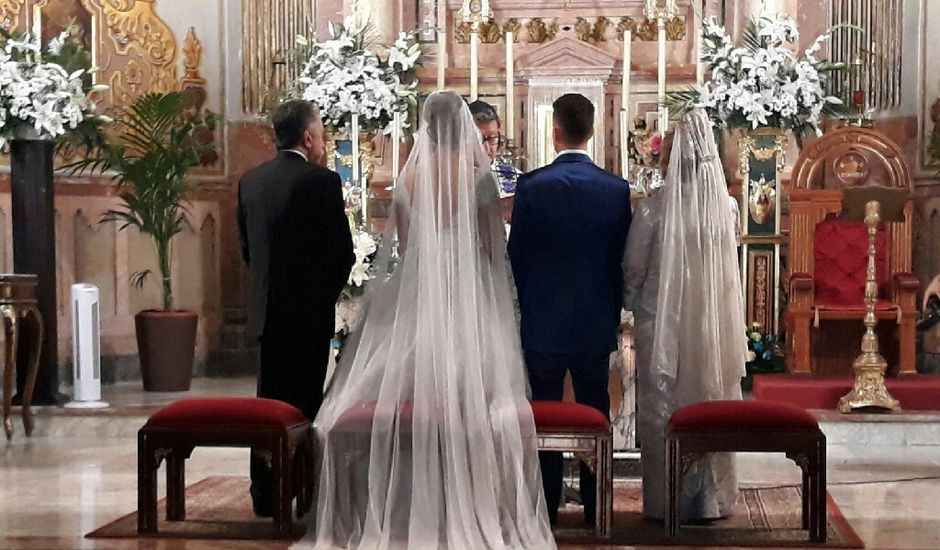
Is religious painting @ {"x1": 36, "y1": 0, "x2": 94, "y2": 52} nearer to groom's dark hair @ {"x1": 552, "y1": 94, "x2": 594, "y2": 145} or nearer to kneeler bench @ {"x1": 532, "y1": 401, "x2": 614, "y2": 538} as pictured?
groom's dark hair @ {"x1": 552, "y1": 94, "x2": 594, "y2": 145}

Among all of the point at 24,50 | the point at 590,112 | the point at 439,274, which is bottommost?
the point at 439,274

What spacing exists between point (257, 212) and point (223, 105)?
18.1ft

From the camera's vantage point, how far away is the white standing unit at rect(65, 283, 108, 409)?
9.40m

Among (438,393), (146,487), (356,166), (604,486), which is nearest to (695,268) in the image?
(604,486)

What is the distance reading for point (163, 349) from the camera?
401 inches

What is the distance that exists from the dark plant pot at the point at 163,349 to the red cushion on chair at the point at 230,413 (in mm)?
4214

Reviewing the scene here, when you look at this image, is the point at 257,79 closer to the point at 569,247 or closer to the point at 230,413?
the point at 230,413

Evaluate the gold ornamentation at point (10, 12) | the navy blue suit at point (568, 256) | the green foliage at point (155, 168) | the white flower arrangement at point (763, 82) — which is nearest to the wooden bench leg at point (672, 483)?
the navy blue suit at point (568, 256)

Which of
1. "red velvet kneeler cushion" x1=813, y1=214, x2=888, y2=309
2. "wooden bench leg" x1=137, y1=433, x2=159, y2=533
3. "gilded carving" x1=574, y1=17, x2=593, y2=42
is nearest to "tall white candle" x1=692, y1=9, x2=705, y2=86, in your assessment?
"gilded carving" x1=574, y1=17, x2=593, y2=42

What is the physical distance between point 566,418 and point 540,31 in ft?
20.2

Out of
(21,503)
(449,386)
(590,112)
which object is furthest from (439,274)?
(21,503)

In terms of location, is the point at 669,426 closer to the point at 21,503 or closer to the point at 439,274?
the point at 439,274

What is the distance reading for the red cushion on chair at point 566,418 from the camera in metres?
5.73

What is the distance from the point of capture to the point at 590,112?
589cm
